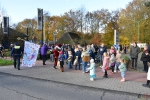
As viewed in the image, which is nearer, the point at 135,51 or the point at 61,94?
the point at 61,94

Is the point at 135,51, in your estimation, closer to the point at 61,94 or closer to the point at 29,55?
the point at 29,55

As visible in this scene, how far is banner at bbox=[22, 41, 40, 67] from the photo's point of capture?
14.0 meters

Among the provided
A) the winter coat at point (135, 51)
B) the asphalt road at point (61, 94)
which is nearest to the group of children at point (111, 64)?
the winter coat at point (135, 51)

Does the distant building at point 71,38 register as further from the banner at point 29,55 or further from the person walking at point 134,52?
the person walking at point 134,52

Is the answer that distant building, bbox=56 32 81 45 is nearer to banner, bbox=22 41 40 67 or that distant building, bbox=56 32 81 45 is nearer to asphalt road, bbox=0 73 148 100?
banner, bbox=22 41 40 67

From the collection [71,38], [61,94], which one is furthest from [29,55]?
[71,38]

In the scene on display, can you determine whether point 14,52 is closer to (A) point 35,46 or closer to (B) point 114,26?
(A) point 35,46

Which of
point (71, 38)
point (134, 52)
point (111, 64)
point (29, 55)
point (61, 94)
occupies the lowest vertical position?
point (61, 94)

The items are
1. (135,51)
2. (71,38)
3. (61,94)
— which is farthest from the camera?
(71,38)

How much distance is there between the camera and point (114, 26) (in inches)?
2340

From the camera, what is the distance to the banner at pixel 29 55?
14.0m

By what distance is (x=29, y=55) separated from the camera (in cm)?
1411

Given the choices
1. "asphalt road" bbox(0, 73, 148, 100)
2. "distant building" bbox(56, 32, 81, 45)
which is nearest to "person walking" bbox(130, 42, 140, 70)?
"asphalt road" bbox(0, 73, 148, 100)

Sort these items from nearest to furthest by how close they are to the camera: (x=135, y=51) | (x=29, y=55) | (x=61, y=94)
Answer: (x=61, y=94)
(x=135, y=51)
(x=29, y=55)
